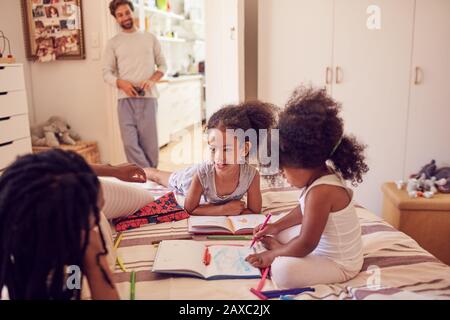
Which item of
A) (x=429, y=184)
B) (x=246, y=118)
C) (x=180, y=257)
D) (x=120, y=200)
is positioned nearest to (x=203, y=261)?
(x=180, y=257)

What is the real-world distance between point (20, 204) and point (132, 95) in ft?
7.56

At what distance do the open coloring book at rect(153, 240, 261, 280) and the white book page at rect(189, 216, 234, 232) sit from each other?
13cm

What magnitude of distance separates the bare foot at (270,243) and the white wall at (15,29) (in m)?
2.80

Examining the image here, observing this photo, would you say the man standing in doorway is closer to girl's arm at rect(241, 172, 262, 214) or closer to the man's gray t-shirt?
the man's gray t-shirt

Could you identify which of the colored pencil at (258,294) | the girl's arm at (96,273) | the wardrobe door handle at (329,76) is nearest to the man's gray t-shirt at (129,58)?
the wardrobe door handle at (329,76)

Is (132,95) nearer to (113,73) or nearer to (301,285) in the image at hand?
(113,73)

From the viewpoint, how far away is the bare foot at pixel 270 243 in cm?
130

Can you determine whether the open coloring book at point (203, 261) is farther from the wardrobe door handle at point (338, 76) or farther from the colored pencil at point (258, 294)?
the wardrobe door handle at point (338, 76)

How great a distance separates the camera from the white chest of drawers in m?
2.75

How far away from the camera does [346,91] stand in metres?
2.66

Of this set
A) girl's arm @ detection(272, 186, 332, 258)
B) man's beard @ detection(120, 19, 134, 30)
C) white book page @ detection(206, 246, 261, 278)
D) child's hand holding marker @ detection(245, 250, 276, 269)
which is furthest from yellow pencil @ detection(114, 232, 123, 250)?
man's beard @ detection(120, 19, 134, 30)

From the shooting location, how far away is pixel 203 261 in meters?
1.19

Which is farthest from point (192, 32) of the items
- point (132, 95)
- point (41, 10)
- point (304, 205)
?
point (304, 205)

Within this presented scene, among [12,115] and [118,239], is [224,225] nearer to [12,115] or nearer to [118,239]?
[118,239]
